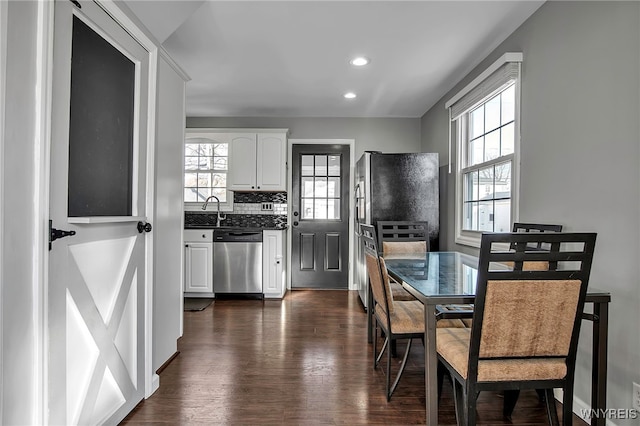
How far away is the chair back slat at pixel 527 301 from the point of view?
129cm

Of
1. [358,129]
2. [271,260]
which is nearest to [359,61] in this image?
[358,129]

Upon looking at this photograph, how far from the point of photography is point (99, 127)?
1.69 metres

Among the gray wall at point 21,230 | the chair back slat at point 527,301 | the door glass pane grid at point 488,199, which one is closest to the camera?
the gray wall at point 21,230

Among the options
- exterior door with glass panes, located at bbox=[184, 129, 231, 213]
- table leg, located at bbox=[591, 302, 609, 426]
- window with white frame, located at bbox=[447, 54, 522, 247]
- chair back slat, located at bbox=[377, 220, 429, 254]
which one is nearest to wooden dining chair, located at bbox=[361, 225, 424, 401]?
table leg, located at bbox=[591, 302, 609, 426]

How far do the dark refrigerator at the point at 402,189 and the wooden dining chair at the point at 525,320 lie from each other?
2276 millimetres

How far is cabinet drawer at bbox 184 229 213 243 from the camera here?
4344 millimetres

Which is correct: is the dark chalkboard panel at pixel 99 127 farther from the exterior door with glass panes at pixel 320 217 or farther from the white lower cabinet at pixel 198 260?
the exterior door with glass panes at pixel 320 217

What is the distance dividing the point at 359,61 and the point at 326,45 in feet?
1.37

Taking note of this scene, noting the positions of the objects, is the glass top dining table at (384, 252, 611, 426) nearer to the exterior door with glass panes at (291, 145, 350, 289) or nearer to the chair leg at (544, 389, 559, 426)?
the chair leg at (544, 389, 559, 426)

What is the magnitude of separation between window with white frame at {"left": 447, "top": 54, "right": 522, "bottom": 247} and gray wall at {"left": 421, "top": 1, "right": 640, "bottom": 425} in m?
0.14

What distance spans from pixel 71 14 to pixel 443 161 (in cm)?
355

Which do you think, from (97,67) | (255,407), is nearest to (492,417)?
(255,407)

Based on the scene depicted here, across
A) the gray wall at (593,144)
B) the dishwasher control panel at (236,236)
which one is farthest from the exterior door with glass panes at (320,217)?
the gray wall at (593,144)

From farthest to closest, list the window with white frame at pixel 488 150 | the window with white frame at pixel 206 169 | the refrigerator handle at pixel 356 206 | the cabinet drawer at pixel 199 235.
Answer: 1. the window with white frame at pixel 206 169
2. the refrigerator handle at pixel 356 206
3. the cabinet drawer at pixel 199 235
4. the window with white frame at pixel 488 150
